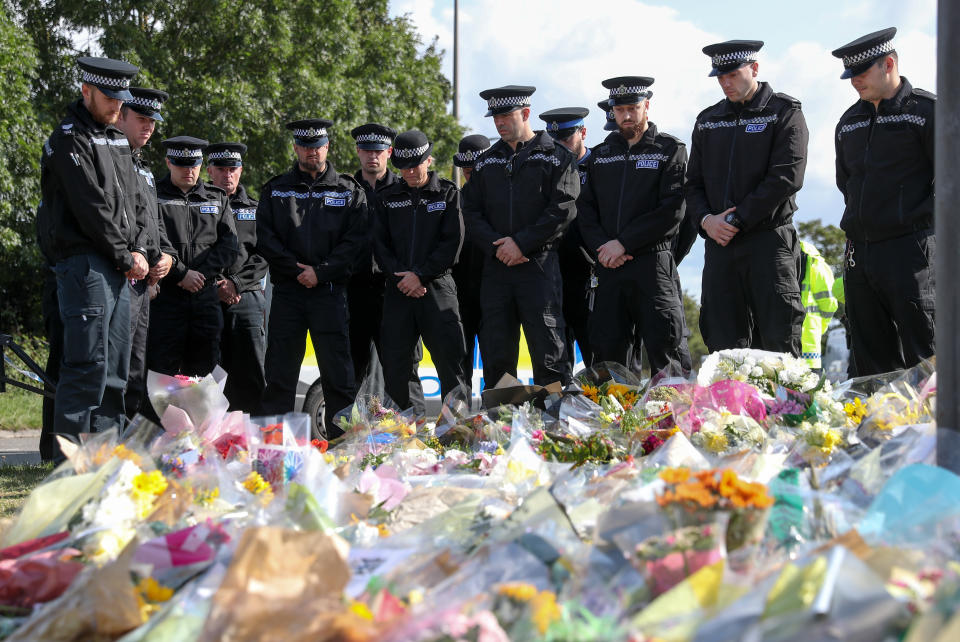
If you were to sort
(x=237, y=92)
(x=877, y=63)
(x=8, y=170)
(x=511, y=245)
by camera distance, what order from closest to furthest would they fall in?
1. (x=877, y=63)
2. (x=511, y=245)
3. (x=8, y=170)
4. (x=237, y=92)

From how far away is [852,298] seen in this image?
5535 millimetres

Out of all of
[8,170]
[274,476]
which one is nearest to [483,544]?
[274,476]

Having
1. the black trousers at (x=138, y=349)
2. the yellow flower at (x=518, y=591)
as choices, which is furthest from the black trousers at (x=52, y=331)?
the yellow flower at (x=518, y=591)

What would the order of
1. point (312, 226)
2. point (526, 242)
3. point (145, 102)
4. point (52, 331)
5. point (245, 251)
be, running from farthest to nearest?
1. point (245, 251)
2. point (312, 226)
3. point (526, 242)
4. point (145, 102)
5. point (52, 331)

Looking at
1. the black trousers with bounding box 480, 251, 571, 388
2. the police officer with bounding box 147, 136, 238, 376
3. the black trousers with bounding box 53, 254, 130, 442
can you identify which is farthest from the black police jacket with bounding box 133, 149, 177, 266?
the black trousers with bounding box 480, 251, 571, 388

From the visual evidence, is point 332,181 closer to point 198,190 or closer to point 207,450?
point 198,190

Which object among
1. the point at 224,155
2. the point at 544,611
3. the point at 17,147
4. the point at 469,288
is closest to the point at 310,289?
the point at 469,288

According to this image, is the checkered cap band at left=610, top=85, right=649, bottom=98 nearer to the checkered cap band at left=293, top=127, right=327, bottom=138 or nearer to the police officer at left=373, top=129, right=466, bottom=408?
the police officer at left=373, top=129, right=466, bottom=408

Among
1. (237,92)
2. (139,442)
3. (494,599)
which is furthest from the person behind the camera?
(237,92)

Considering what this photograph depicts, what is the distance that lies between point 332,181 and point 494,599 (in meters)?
5.66

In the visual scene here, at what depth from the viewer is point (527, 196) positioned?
21.8 feet

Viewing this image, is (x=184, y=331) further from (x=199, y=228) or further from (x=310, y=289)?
(x=310, y=289)

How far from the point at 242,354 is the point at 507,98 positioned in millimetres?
2851

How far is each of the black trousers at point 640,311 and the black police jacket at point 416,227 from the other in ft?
3.99
